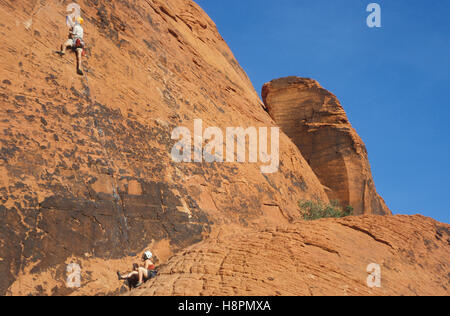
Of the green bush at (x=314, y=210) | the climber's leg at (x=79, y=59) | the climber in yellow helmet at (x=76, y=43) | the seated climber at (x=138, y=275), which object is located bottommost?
the seated climber at (x=138, y=275)

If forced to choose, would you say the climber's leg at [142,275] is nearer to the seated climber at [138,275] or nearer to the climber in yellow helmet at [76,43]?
the seated climber at [138,275]

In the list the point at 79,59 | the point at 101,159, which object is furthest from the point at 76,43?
the point at 101,159

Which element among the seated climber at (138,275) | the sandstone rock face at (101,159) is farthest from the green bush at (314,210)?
the seated climber at (138,275)

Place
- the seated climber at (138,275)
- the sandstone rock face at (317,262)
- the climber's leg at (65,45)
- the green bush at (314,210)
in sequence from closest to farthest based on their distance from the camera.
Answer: the sandstone rock face at (317,262) < the seated climber at (138,275) < the climber's leg at (65,45) < the green bush at (314,210)

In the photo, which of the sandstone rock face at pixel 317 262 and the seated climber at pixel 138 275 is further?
the seated climber at pixel 138 275

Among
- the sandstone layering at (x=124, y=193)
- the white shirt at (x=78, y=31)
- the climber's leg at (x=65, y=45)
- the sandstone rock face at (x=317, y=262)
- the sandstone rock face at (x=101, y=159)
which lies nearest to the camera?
the sandstone rock face at (x=317, y=262)

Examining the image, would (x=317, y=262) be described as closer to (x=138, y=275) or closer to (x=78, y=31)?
(x=138, y=275)

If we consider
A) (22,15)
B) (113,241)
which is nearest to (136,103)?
(22,15)

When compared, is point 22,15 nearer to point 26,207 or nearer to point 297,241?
point 26,207

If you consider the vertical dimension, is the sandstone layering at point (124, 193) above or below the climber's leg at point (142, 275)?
above

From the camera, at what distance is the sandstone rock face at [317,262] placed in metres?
7.99

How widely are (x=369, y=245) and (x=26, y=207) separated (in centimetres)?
718

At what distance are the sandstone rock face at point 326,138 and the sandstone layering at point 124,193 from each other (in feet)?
34.9

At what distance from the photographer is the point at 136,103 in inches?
521
